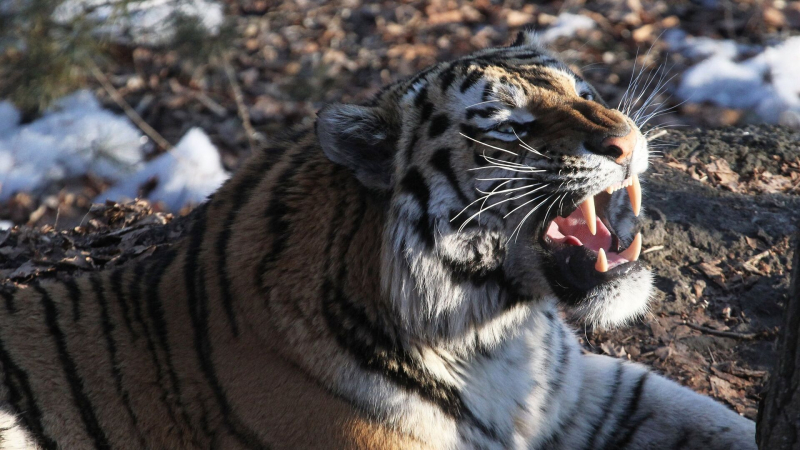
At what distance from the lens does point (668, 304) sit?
312 centimetres

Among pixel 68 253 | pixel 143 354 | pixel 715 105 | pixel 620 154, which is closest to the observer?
pixel 620 154

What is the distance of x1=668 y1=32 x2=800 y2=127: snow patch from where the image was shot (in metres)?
5.14

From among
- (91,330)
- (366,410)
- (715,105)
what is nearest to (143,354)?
(91,330)

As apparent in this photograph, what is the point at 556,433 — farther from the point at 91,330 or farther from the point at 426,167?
the point at 91,330

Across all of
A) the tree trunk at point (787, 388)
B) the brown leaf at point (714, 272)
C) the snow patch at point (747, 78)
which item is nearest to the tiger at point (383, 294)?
the tree trunk at point (787, 388)

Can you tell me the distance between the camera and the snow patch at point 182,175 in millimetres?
5395

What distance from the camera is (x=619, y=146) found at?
6.63 feet

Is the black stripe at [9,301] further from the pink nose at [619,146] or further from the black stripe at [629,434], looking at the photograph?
the black stripe at [629,434]

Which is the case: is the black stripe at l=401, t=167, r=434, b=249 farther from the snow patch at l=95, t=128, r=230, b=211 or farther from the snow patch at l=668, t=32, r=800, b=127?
the snow patch at l=668, t=32, r=800, b=127

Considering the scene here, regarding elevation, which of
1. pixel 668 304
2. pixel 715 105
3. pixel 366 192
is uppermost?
pixel 366 192

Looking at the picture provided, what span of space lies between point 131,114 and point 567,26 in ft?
11.4

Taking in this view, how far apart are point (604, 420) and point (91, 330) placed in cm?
161

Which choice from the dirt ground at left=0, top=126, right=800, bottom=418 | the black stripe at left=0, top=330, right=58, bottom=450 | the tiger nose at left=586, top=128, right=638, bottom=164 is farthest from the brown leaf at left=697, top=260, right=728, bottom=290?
the black stripe at left=0, top=330, right=58, bottom=450

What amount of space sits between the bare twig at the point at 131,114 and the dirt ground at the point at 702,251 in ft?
6.20
